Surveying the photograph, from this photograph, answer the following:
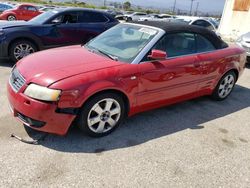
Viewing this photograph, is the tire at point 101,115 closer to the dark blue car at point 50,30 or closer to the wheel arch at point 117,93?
the wheel arch at point 117,93

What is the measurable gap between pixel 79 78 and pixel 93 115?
21.3 inches

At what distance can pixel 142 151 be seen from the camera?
314 cm

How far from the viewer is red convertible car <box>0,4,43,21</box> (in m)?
16.2

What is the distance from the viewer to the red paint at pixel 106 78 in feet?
9.45

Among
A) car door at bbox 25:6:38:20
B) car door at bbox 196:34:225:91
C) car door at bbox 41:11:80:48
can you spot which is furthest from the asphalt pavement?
car door at bbox 25:6:38:20

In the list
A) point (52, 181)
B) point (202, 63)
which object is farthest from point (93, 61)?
point (202, 63)

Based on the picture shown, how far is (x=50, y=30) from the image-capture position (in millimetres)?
6559

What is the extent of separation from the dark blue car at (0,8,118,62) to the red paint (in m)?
2.81

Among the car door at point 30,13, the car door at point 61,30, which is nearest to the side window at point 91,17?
the car door at point 61,30

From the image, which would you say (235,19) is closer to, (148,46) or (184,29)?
(184,29)

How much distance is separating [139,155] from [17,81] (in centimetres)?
175

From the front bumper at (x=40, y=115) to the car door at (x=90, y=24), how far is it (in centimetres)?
439

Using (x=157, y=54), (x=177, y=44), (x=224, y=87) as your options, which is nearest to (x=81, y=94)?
(x=157, y=54)

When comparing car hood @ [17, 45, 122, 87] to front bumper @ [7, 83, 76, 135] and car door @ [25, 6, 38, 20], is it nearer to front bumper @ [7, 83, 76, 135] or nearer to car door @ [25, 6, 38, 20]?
front bumper @ [7, 83, 76, 135]
